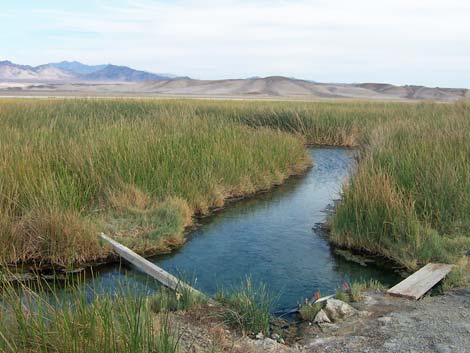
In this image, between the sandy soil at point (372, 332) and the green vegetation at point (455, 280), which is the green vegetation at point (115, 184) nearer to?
the sandy soil at point (372, 332)

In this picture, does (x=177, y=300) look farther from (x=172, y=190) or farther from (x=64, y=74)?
(x=64, y=74)

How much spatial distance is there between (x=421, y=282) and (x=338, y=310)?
47.6 inches

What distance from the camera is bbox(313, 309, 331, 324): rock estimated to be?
15.0ft

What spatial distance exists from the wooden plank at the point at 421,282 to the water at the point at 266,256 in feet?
1.66

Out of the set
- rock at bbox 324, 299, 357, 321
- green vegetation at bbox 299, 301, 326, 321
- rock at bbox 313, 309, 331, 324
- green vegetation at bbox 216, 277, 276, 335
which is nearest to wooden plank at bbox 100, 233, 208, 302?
green vegetation at bbox 216, 277, 276, 335

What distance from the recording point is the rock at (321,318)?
180 inches

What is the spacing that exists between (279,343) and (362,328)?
782 millimetres

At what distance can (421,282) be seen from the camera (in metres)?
5.27

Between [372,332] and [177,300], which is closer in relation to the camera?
[372,332]

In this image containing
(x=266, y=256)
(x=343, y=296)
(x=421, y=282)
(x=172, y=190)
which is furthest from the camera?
(x=172, y=190)

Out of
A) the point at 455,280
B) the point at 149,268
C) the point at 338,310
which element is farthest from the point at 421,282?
the point at 149,268

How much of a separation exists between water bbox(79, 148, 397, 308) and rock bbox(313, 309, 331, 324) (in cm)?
57

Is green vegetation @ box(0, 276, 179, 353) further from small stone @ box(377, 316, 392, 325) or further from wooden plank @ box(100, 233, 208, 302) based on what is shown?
small stone @ box(377, 316, 392, 325)

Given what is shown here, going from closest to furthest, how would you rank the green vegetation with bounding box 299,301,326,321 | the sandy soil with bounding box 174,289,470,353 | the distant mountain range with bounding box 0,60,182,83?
the sandy soil with bounding box 174,289,470,353 → the green vegetation with bounding box 299,301,326,321 → the distant mountain range with bounding box 0,60,182,83
